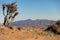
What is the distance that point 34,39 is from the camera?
19594mm

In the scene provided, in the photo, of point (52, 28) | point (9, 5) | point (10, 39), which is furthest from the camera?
point (9, 5)

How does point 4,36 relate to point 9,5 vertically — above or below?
below

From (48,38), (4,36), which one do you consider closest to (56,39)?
(48,38)

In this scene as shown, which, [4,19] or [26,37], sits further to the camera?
[4,19]

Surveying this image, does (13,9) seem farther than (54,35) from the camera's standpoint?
Yes

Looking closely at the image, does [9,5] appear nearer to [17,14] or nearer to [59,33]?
[17,14]

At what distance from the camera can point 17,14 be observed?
3641cm

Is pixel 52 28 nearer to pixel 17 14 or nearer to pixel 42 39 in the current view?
pixel 42 39

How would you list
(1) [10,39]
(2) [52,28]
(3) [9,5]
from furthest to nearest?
(3) [9,5] → (2) [52,28] → (1) [10,39]

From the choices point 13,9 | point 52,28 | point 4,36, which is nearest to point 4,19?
point 13,9

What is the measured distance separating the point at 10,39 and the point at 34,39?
2147 millimetres

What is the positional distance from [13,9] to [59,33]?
15.4 metres

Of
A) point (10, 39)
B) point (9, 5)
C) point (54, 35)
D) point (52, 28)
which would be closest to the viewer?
point (10, 39)

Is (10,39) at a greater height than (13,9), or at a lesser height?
lesser
